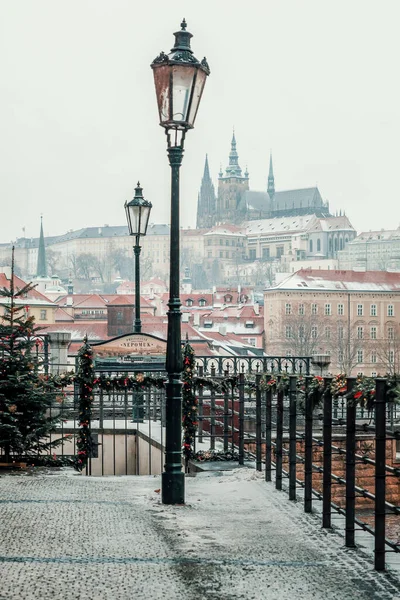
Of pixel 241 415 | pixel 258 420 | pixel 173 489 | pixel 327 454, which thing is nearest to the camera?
pixel 327 454

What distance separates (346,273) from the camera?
4557 inches

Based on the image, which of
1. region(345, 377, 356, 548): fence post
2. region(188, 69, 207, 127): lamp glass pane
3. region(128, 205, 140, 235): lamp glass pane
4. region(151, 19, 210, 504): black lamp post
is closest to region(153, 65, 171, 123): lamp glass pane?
region(151, 19, 210, 504): black lamp post

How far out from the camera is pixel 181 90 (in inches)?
351

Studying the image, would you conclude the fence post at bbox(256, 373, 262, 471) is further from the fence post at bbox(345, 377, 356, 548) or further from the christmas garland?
the fence post at bbox(345, 377, 356, 548)

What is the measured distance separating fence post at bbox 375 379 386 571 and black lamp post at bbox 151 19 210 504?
2656 mm

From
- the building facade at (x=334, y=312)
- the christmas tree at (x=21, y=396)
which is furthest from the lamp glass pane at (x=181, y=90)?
the building facade at (x=334, y=312)

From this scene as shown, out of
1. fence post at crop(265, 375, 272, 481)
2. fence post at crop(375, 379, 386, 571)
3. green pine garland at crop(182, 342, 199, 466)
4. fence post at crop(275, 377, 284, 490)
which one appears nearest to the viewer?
fence post at crop(375, 379, 386, 571)

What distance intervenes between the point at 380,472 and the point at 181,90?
12.9 feet

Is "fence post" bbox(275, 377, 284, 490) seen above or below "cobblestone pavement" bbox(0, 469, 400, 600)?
above

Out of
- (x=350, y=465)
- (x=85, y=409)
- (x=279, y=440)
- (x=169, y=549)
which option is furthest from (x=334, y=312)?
(x=169, y=549)

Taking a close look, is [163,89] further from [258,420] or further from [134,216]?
[134,216]

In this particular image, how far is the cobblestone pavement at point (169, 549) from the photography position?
5855mm

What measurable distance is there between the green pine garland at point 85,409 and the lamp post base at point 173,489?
7.80 ft

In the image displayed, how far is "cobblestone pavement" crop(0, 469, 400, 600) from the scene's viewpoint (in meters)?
5.86
